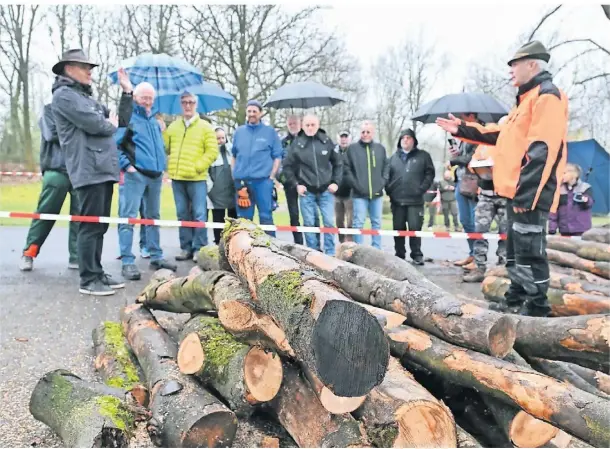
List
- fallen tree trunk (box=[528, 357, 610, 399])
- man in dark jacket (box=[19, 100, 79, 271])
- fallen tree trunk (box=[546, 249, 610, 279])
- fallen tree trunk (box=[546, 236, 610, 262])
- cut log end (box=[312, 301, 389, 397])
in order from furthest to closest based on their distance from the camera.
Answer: fallen tree trunk (box=[546, 236, 610, 262]) → fallen tree trunk (box=[546, 249, 610, 279]) → man in dark jacket (box=[19, 100, 79, 271]) → fallen tree trunk (box=[528, 357, 610, 399]) → cut log end (box=[312, 301, 389, 397])

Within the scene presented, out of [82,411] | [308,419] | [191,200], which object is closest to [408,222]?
[191,200]

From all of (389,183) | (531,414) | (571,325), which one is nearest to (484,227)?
(389,183)

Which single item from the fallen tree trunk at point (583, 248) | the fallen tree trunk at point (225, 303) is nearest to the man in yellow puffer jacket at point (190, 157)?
the fallen tree trunk at point (225, 303)

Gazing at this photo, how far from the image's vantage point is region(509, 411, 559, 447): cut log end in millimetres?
2783

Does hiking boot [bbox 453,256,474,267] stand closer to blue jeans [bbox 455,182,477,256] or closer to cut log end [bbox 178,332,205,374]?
blue jeans [bbox 455,182,477,256]

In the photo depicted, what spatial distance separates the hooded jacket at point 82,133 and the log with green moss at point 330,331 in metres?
3.56

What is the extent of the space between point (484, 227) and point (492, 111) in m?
1.67

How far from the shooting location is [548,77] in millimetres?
4488

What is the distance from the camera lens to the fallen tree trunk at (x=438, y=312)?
9.73 ft

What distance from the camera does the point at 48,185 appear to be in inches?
252

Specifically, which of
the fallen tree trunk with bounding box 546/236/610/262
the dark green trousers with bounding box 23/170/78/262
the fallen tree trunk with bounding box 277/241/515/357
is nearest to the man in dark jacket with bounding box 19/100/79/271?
the dark green trousers with bounding box 23/170/78/262

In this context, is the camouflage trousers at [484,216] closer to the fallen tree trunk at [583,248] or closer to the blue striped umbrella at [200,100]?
the fallen tree trunk at [583,248]

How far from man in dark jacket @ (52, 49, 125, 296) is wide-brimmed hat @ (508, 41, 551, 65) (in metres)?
3.89

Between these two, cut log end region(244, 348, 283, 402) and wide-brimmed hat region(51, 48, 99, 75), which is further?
wide-brimmed hat region(51, 48, 99, 75)
